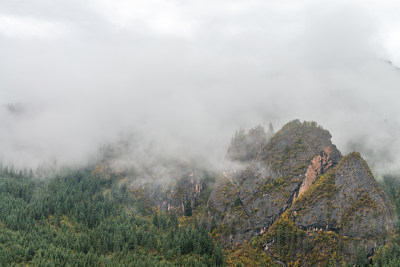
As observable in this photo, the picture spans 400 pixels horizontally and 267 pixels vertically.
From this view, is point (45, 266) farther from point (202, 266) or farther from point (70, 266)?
point (202, 266)

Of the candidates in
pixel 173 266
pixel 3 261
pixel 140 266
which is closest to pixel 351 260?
pixel 173 266

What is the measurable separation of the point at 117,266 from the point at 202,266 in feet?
159

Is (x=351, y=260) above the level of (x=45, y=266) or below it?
above

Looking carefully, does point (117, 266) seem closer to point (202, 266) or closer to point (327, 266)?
point (202, 266)

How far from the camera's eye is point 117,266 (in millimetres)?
198000

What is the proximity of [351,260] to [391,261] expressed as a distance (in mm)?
21475

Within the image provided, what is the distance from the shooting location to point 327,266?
198m

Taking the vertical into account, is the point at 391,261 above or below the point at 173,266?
above

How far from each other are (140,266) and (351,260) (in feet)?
399

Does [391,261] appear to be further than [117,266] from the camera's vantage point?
No

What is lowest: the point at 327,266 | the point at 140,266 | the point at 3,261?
the point at 3,261

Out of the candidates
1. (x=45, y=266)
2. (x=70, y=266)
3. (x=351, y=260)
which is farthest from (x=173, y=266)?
(x=351, y=260)

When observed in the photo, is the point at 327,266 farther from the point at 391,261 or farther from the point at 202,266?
the point at 202,266

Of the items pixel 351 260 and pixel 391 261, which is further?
pixel 351 260
